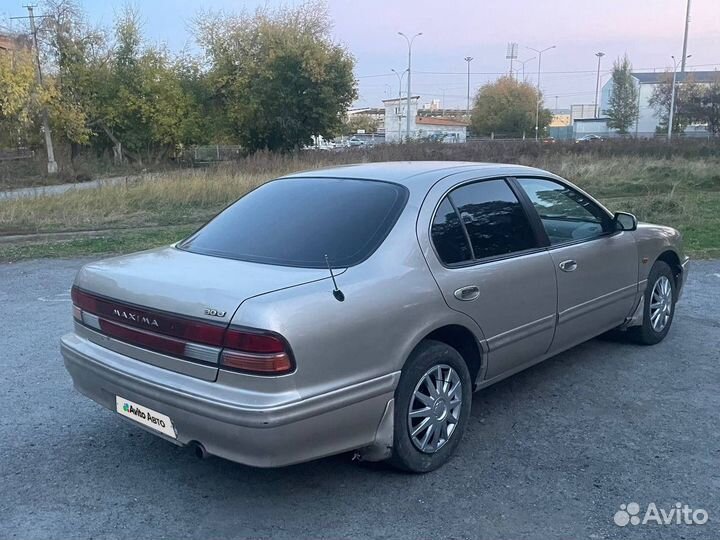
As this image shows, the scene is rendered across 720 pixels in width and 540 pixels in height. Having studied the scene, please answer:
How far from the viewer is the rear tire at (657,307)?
18.3ft

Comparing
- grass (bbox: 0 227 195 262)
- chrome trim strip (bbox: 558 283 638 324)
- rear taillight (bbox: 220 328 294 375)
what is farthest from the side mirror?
grass (bbox: 0 227 195 262)

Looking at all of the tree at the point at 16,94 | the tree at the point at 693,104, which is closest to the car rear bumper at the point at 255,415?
the tree at the point at 16,94

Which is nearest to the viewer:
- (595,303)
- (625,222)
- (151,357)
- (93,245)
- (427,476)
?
(151,357)

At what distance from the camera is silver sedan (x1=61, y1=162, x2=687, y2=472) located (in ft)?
9.75

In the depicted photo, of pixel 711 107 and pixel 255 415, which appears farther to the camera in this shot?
pixel 711 107

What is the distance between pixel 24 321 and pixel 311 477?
14.5 feet

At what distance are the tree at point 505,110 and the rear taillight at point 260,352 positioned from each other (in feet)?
247

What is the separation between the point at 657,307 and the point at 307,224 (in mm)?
3445

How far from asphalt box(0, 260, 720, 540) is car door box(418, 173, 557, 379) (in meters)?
0.53

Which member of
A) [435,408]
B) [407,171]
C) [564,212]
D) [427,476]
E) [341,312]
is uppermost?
[407,171]

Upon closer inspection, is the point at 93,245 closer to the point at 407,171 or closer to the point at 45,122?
the point at 407,171

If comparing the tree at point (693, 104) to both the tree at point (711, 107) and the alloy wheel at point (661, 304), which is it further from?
the alloy wheel at point (661, 304)

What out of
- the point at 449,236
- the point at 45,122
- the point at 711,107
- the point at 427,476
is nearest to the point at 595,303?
the point at 449,236

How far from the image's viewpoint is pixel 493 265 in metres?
4.00
